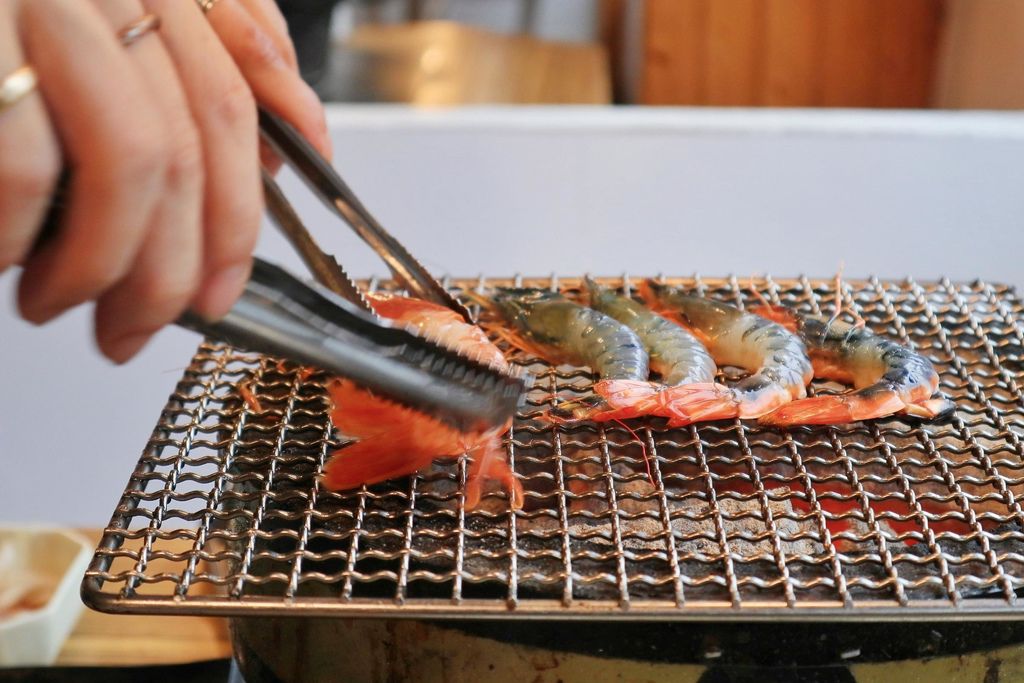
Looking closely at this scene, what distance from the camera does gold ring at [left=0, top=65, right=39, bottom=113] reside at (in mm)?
705

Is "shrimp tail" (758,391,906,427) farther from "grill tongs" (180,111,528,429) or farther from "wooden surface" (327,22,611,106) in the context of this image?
"wooden surface" (327,22,611,106)

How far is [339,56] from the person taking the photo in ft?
15.7

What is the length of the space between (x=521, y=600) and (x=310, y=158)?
705 millimetres

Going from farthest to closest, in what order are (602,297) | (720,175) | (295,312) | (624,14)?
(624,14), (720,175), (602,297), (295,312)

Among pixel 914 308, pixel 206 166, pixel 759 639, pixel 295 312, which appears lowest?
pixel 914 308

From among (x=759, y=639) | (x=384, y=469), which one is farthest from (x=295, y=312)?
(x=759, y=639)

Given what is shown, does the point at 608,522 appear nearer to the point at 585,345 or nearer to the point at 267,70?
the point at 585,345

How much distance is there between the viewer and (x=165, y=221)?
2.61 ft

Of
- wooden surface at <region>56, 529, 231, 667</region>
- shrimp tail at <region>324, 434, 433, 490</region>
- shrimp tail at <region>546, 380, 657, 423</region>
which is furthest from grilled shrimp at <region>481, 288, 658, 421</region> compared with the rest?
wooden surface at <region>56, 529, 231, 667</region>

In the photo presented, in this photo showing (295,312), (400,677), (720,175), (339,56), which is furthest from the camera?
(339,56)

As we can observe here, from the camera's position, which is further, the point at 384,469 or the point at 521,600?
the point at 384,469

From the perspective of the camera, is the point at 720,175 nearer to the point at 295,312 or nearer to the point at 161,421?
the point at 161,421

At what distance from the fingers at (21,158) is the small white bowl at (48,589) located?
1526 millimetres

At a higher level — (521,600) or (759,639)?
(521,600)
